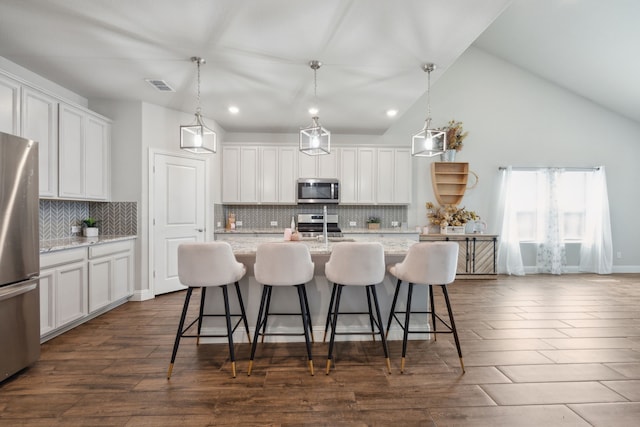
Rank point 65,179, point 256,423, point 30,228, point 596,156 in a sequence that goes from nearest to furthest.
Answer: point 256,423
point 30,228
point 65,179
point 596,156

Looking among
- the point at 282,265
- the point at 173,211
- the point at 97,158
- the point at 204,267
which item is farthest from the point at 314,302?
the point at 97,158

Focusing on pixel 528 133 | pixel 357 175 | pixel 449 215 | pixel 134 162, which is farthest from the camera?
pixel 528 133

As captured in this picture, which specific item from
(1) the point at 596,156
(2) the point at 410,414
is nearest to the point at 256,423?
(2) the point at 410,414

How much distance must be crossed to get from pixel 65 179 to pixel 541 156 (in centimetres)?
753

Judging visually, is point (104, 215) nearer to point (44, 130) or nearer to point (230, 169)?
point (44, 130)

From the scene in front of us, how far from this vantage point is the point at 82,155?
3602mm

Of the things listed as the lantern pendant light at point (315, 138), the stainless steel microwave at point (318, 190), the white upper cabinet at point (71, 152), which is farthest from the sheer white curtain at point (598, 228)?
the white upper cabinet at point (71, 152)

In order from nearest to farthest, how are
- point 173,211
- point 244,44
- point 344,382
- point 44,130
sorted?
point 344,382, point 244,44, point 44,130, point 173,211

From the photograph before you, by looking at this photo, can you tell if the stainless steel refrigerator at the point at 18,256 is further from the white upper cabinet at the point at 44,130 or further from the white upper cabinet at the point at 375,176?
the white upper cabinet at the point at 375,176

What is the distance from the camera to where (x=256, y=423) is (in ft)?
5.83

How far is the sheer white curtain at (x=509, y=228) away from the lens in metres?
5.86

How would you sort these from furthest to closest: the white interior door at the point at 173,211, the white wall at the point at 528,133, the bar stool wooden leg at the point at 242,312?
1. the white wall at the point at 528,133
2. the white interior door at the point at 173,211
3. the bar stool wooden leg at the point at 242,312

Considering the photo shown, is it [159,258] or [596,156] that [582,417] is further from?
[596,156]

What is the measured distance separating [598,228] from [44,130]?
8.50 m
